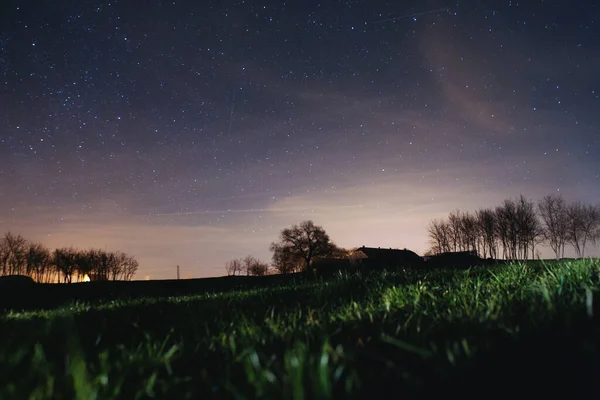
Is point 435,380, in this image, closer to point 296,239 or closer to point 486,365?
point 486,365

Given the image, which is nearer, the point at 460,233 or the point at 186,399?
the point at 186,399

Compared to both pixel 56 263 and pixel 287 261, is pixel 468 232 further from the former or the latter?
pixel 56 263

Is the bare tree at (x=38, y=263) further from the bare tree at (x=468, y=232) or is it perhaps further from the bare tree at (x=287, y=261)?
the bare tree at (x=468, y=232)

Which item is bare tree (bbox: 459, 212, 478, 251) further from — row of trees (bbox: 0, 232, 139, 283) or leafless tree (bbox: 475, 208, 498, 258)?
row of trees (bbox: 0, 232, 139, 283)

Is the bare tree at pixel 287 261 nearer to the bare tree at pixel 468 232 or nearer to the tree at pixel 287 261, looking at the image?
the tree at pixel 287 261

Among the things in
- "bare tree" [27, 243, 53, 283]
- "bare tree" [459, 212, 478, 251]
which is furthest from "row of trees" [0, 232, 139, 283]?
"bare tree" [459, 212, 478, 251]

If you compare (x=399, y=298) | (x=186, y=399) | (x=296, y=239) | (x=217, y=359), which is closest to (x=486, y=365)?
(x=186, y=399)

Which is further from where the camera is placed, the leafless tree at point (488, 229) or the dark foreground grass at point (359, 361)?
the leafless tree at point (488, 229)

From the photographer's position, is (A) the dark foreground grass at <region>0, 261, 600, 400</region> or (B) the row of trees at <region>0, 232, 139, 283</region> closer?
(A) the dark foreground grass at <region>0, 261, 600, 400</region>

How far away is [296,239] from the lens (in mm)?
90250

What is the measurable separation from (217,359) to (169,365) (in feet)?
1.20

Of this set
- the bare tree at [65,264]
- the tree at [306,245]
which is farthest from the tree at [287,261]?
the bare tree at [65,264]

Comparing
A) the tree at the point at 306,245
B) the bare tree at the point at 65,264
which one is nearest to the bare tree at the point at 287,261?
the tree at the point at 306,245

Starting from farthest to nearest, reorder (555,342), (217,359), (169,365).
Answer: (217,359), (169,365), (555,342)
